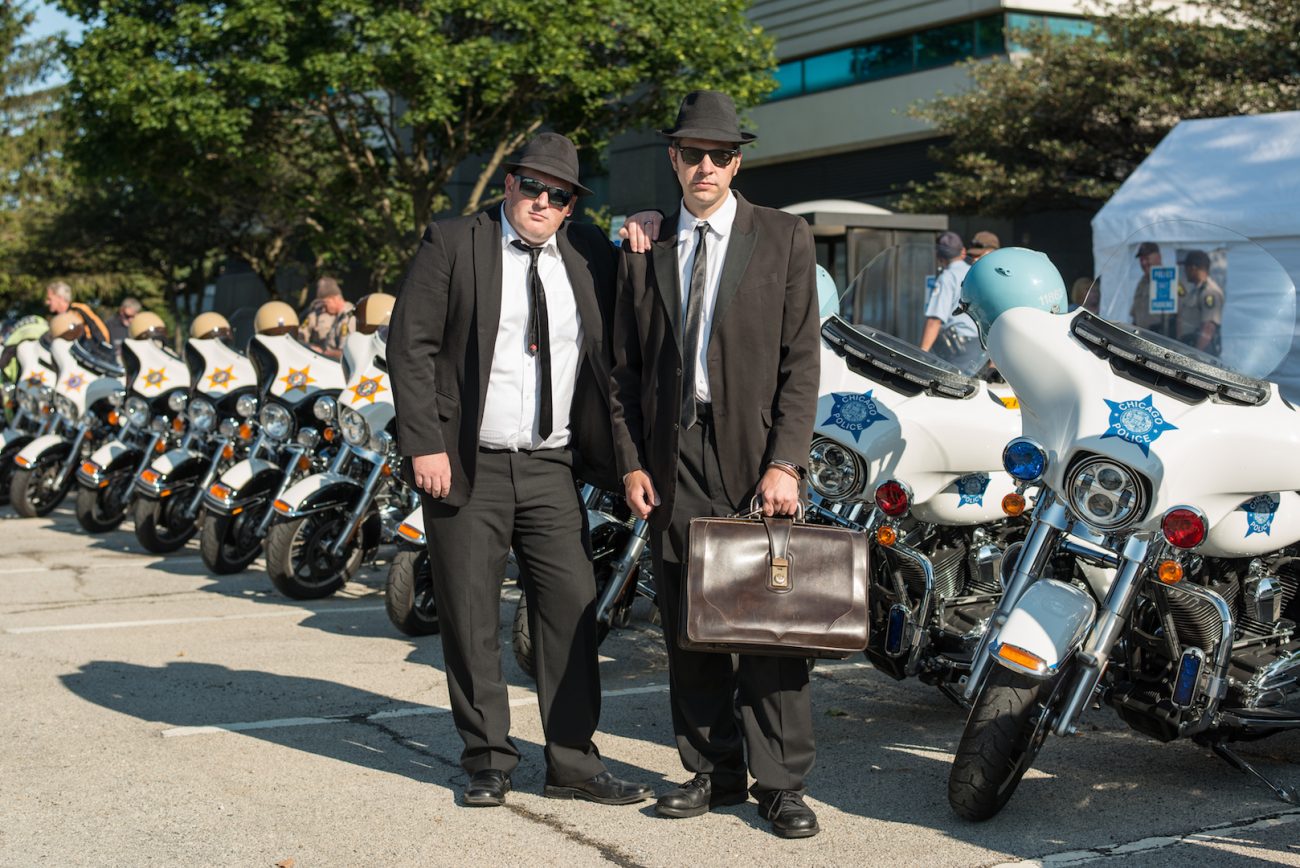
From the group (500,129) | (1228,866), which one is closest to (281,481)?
(1228,866)

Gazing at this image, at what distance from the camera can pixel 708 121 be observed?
412 centimetres

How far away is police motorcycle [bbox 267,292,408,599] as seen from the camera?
7.78 meters

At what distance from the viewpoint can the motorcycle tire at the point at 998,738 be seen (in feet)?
13.2

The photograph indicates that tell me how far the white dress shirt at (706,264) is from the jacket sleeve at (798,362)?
185 millimetres

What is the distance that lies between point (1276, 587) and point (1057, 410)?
0.98 meters

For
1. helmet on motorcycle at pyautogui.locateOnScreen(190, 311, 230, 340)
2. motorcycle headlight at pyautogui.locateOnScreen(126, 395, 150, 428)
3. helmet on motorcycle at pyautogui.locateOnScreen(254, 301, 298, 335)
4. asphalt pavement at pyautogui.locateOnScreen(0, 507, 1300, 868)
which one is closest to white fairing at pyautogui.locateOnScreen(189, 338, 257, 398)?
helmet on motorcycle at pyautogui.locateOnScreen(190, 311, 230, 340)

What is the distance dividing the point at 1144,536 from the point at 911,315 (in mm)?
3546

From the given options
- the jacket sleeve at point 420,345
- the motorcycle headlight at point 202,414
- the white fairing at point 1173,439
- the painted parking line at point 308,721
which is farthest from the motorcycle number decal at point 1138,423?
the motorcycle headlight at point 202,414

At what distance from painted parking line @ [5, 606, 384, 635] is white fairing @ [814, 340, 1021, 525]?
3.46 metres

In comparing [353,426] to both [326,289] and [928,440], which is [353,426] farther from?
[326,289]

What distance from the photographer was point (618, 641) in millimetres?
7008

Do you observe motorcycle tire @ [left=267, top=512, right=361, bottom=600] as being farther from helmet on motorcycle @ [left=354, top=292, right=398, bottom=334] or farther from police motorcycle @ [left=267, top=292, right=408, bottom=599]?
helmet on motorcycle @ [left=354, top=292, right=398, bottom=334]

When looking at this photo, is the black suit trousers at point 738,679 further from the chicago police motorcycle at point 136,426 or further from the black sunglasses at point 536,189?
the chicago police motorcycle at point 136,426

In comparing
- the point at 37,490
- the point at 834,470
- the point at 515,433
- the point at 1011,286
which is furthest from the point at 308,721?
the point at 37,490
